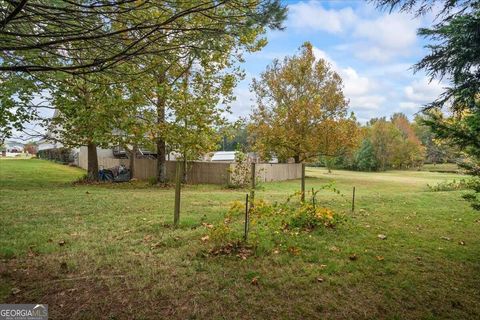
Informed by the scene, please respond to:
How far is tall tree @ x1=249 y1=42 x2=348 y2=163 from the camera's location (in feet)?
76.3

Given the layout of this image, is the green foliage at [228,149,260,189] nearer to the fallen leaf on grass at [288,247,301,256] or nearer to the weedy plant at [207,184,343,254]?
the weedy plant at [207,184,343,254]

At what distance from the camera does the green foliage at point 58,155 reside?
101 feet

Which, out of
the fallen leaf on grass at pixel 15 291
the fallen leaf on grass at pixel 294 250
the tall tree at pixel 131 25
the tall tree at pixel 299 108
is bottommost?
the fallen leaf on grass at pixel 15 291

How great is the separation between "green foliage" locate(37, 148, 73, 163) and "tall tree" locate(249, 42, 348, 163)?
1774 cm

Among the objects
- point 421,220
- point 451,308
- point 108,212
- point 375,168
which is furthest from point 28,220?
point 375,168

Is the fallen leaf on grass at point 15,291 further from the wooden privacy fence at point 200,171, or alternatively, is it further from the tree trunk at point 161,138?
the wooden privacy fence at point 200,171

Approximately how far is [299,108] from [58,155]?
25.4 metres

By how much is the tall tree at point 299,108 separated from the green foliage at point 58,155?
58.2 ft

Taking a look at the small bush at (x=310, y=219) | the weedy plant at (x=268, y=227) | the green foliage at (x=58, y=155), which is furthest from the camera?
the green foliage at (x=58, y=155)

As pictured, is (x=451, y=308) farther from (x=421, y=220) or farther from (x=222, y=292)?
(x=421, y=220)

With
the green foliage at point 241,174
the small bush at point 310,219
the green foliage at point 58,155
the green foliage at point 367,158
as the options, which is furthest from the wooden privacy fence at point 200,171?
the green foliage at point 367,158

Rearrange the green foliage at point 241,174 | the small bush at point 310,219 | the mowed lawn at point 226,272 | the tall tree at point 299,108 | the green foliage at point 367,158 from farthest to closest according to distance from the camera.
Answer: the green foliage at point 367,158
the tall tree at point 299,108
the green foliage at point 241,174
the small bush at point 310,219
the mowed lawn at point 226,272

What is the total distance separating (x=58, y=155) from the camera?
109 ft

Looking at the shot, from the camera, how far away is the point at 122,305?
294 centimetres
